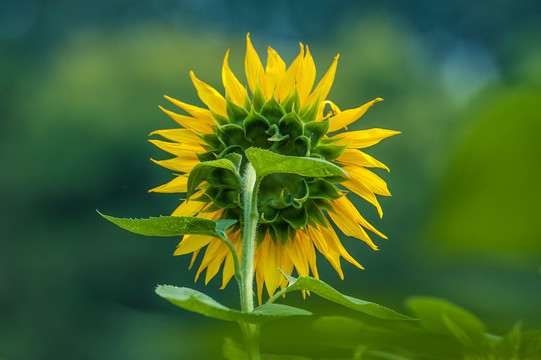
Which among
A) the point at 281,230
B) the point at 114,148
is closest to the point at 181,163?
the point at 281,230

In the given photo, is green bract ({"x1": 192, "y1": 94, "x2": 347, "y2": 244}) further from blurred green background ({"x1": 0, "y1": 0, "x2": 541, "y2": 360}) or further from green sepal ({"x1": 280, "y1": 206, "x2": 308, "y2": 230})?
blurred green background ({"x1": 0, "y1": 0, "x2": 541, "y2": 360})

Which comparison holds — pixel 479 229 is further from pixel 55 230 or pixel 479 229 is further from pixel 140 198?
pixel 55 230

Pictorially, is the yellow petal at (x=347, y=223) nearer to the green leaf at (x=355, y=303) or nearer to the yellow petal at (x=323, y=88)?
the yellow petal at (x=323, y=88)

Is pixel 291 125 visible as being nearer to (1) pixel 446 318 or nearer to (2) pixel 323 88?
(2) pixel 323 88

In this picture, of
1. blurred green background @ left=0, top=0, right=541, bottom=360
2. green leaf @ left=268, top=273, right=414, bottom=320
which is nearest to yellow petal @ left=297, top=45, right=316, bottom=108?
green leaf @ left=268, top=273, right=414, bottom=320

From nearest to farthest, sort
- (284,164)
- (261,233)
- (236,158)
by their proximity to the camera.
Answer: (284,164)
(236,158)
(261,233)

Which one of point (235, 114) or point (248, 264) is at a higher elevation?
point (235, 114)

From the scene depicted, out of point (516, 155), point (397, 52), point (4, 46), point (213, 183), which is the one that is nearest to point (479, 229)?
point (516, 155)
